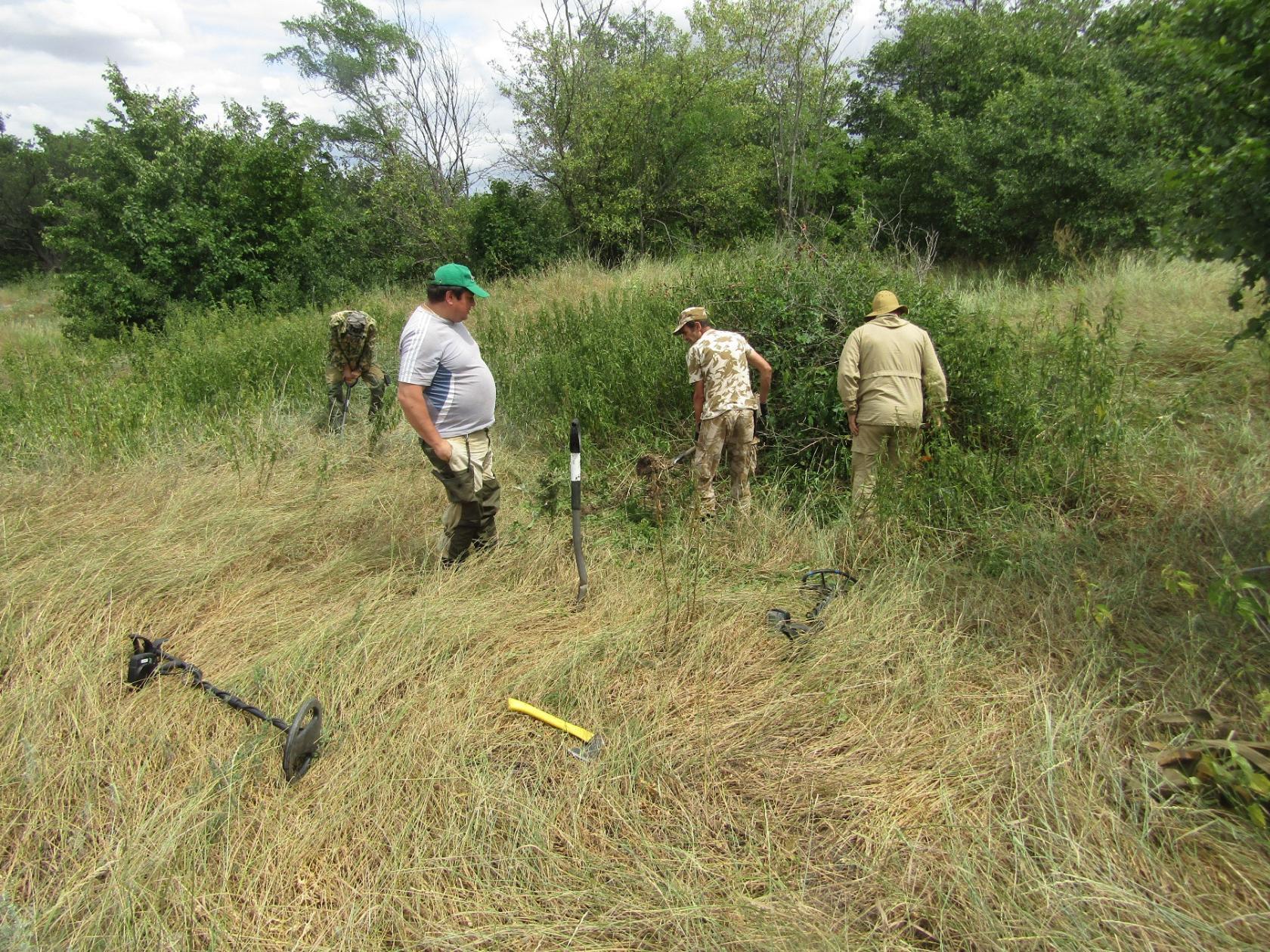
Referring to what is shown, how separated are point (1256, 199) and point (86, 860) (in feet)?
15.0

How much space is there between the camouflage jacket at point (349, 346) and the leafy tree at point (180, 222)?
7863 millimetres

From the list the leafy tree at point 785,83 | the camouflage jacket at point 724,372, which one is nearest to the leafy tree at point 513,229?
the leafy tree at point 785,83

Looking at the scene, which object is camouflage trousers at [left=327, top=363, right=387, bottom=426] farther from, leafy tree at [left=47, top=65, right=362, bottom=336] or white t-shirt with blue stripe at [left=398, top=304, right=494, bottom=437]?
leafy tree at [left=47, top=65, right=362, bottom=336]

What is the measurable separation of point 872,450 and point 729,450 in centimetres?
99

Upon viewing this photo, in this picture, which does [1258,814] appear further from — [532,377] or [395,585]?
[532,377]

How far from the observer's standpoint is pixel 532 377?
757 centimetres

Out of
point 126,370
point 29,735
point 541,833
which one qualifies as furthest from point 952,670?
point 126,370

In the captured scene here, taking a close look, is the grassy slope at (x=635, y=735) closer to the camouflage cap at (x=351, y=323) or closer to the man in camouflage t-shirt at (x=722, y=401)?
the man in camouflage t-shirt at (x=722, y=401)

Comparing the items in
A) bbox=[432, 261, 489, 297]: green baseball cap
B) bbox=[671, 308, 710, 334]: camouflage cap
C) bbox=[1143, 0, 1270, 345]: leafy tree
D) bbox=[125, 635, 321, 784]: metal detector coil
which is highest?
bbox=[1143, 0, 1270, 345]: leafy tree

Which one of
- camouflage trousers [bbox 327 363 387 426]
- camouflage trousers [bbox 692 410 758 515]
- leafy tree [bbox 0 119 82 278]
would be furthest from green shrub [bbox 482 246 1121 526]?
leafy tree [bbox 0 119 82 278]

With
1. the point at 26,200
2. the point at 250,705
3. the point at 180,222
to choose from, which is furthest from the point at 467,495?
the point at 26,200

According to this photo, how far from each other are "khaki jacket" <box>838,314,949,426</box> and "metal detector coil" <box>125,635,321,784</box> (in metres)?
3.71

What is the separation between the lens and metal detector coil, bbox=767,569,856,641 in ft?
11.1

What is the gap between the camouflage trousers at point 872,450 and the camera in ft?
15.4
